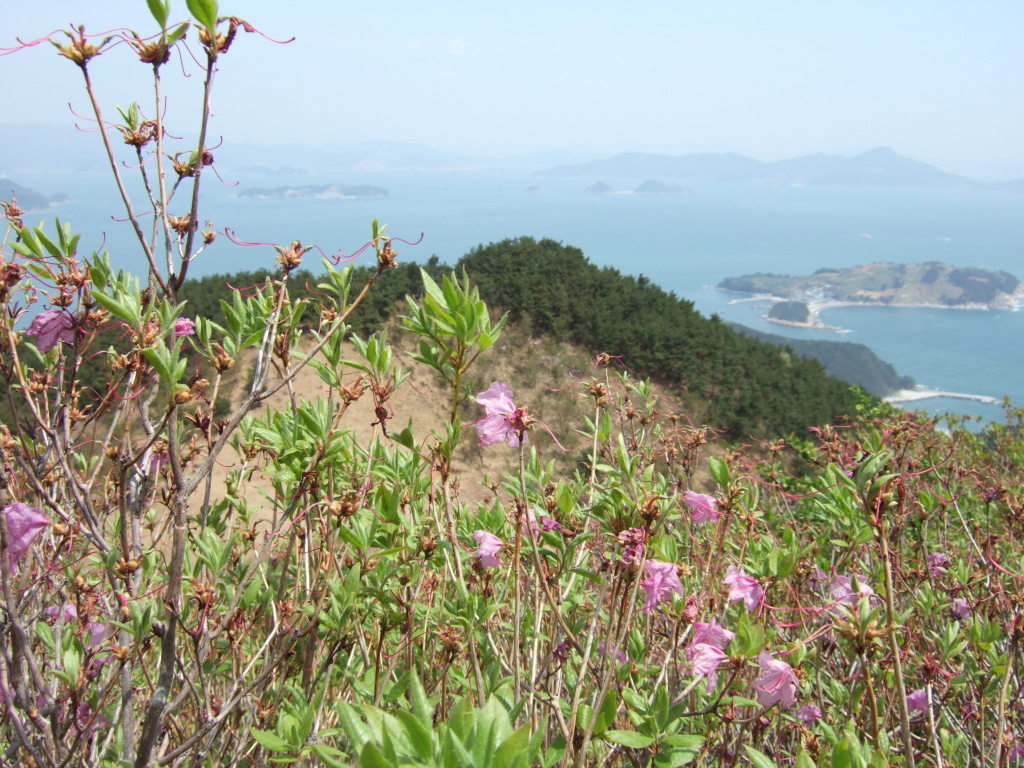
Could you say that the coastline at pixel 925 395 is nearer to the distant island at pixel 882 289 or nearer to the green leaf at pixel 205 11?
the distant island at pixel 882 289

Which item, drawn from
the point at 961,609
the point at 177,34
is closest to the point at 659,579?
the point at 177,34

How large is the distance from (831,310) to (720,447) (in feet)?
192

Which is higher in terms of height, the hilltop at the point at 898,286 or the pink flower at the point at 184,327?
the pink flower at the point at 184,327

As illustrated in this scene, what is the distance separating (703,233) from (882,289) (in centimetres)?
4615

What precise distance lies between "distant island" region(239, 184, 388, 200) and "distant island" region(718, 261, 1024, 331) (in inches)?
2252

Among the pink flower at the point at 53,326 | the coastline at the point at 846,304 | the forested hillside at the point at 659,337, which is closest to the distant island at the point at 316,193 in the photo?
the coastline at the point at 846,304

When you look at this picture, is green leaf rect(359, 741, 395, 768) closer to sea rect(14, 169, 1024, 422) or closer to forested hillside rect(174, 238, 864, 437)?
sea rect(14, 169, 1024, 422)

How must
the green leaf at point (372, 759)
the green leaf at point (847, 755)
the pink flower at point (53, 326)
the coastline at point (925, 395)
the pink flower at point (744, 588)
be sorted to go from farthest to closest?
the coastline at point (925, 395) < the pink flower at point (744, 588) < the pink flower at point (53, 326) < the green leaf at point (847, 755) < the green leaf at point (372, 759)

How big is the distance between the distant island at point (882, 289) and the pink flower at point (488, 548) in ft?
198

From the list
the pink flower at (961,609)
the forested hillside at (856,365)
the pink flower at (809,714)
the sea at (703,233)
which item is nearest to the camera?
the pink flower at (809,714)

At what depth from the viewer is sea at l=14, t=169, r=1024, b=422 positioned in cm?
4288

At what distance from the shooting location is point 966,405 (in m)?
36.0

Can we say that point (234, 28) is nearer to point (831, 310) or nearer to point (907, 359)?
point (907, 359)

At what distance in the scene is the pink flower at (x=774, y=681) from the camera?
131 centimetres
